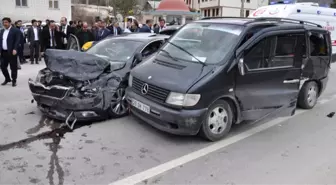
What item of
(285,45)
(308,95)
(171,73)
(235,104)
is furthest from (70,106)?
(308,95)

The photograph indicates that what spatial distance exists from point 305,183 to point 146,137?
2274 millimetres

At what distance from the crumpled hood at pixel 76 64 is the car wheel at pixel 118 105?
47 centimetres

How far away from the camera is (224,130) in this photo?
15.9ft

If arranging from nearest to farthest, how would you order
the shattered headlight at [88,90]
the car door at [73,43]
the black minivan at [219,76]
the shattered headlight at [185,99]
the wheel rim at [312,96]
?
the shattered headlight at [185,99] → the black minivan at [219,76] → the shattered headlight at [88,90] → the wheel rim at [312,96] → the car door at [73,43]

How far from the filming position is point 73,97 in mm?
5008

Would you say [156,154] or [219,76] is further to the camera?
[219,76]

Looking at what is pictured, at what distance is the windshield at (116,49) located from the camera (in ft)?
20.5

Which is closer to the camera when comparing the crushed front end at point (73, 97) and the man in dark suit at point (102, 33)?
the crushed front end at point (73, 97)

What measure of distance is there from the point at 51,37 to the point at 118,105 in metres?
8.92

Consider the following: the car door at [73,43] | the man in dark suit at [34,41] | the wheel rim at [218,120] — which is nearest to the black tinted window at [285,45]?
the wheel rim at [218,120]

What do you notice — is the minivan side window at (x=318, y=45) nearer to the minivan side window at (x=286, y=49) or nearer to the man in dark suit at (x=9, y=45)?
the minivan side window at (x=286, y=49)

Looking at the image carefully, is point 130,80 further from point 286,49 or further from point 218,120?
point 286,49

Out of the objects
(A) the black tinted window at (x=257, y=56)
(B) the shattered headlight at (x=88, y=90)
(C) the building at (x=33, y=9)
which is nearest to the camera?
(A) the black tinted window at (x=257, y=56)

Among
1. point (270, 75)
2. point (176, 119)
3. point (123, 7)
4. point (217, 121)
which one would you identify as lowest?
point (217, 121)
